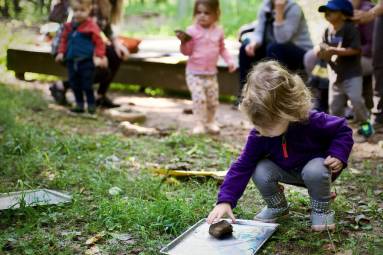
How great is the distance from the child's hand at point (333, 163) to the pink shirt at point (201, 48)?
8.90ft

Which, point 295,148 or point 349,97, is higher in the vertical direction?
point 295,148

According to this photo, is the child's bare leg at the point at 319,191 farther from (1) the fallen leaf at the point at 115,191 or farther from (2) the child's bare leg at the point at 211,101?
(2) the child's bare leg at the point at 211,101

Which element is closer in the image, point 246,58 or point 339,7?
point 339,7

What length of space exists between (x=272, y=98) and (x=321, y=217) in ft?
2.25

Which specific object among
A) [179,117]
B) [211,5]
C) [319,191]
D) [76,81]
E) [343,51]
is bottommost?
[179,117]

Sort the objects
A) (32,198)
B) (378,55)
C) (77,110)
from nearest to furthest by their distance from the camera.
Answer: (32,198)
(378,55)
(77,110)

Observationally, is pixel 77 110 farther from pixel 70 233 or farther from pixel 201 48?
pixel 70 233

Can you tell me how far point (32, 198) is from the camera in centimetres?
325

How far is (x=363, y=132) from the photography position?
491 centimetres

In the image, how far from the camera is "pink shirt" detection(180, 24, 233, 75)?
5.26 meters

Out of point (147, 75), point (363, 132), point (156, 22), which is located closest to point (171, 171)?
→ point (363, 132)

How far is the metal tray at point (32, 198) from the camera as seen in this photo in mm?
3121

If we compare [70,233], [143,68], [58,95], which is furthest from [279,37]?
[70,233]

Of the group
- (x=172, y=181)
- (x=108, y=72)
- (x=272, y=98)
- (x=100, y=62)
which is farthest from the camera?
(x=108, y=72)
